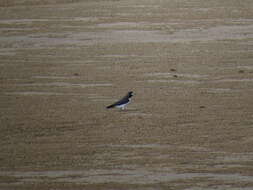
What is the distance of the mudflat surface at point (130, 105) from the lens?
13516 millimetres

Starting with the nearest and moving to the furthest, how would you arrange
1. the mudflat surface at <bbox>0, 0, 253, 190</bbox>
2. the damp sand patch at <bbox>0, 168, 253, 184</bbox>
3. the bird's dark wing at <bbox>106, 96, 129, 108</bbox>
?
the damp sand patch at <bbox>0, 168, 253, 184</bbox> < the mudflat surface at <bbox>0, 0, 253, 190</bbox> < the bird's dark wing at <bbox>106, 96, 129, 108</bbox>

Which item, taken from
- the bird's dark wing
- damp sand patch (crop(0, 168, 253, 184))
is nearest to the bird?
the bird's dark wing

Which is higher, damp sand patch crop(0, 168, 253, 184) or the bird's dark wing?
damp sand patch crop(0, 168, 253, 184)

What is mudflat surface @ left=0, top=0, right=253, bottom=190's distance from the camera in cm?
1352

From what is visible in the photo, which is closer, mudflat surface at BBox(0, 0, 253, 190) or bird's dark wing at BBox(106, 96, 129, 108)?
mudflat surface at BBox(0, 0, 253, 190)

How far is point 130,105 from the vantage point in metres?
19.1

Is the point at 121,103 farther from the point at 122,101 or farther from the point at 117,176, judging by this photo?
the point at 117,176

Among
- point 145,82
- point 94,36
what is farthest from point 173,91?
point 94,36

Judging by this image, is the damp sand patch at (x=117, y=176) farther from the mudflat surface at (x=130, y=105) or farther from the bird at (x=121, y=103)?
the bird at (x=121, y=103)

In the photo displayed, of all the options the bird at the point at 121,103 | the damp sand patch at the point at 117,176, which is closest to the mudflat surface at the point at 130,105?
the damp sand patch at the point at 117,176

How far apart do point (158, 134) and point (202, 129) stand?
836mm

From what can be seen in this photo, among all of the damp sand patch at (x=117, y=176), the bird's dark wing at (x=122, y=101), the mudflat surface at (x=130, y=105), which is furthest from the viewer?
the bird's dark wing at (x=122, y=101)

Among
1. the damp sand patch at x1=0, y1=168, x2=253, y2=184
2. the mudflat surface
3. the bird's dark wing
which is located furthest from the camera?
the bird's dark wing

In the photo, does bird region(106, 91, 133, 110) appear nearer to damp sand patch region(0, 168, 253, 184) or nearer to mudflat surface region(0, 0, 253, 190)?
mudflat surface region(0, 0, 253, 190)
